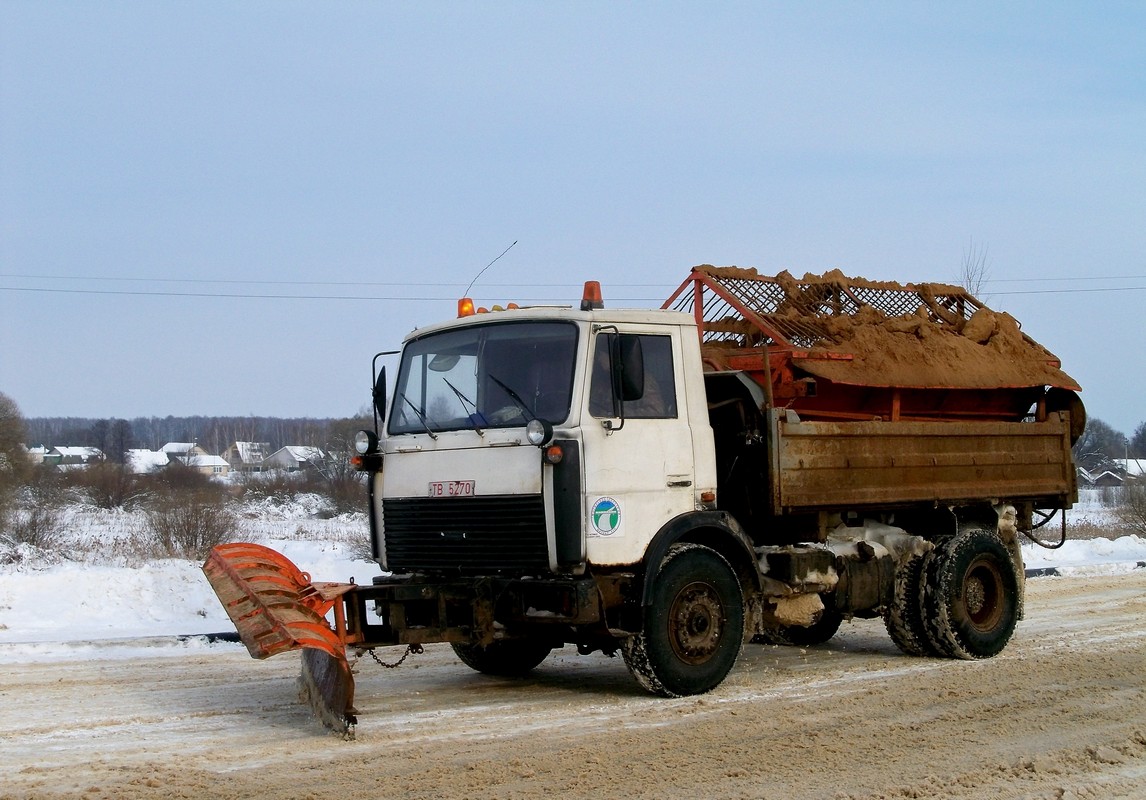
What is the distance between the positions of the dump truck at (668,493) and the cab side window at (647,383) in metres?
0.02

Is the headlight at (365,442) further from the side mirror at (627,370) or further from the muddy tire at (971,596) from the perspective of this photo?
the muddy tire at (971,596)

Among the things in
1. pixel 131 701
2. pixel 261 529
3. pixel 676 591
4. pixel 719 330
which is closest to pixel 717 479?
pixel 676 591

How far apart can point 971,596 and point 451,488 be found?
507cm

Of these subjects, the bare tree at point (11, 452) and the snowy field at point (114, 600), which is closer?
the snowy field at point (114, 600)

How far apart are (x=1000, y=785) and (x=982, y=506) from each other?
557cm

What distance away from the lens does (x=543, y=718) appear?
777cm

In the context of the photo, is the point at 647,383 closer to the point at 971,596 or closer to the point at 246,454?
the point at 971,596

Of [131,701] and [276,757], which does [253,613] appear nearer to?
[276,757]

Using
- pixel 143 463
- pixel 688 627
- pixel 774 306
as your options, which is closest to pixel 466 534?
pixel 688 627

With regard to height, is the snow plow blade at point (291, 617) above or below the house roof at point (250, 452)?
below

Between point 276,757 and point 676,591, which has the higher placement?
point 676,591

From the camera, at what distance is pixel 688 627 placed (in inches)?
332

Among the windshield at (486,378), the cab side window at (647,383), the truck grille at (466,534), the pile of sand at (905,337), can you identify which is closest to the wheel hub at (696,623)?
the truck grille at (466,534)

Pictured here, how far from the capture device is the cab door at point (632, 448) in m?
7.91
